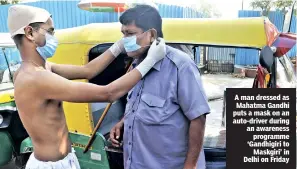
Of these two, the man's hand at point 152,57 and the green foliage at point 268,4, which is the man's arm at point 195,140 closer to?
the man's hand at point 152,57

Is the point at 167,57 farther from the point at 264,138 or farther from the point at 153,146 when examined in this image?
the point at 264,138

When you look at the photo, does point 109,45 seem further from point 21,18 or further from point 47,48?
point 21,18

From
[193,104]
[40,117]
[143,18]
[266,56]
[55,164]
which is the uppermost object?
[143,18]

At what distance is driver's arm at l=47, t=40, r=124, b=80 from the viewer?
8.09ft

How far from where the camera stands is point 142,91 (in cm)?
207

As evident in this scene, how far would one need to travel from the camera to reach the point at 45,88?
191 centimetres

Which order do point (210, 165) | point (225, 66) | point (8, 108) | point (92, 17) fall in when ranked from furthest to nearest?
point (92, 17) < point (225, 66) < point (8, 108) < point (210, 165)

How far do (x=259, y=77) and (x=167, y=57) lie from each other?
868 millimetres

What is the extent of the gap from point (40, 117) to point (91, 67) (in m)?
0.67

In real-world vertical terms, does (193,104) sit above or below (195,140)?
above

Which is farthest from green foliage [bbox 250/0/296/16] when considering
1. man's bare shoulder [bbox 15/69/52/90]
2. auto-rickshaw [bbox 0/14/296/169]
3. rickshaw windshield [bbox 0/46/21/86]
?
man's bare shoulder [bbox 15/69/52/90]

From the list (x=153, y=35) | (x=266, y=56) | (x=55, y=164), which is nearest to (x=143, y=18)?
(x=153, y=35)

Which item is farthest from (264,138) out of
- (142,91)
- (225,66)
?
(225,66)

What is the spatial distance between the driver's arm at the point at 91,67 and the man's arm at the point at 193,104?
0.68 meters
